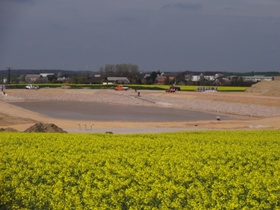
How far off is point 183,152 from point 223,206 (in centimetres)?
446

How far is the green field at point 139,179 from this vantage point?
1095cm

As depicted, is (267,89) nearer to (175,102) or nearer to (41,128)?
(175,102)

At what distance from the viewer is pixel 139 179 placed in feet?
38.4

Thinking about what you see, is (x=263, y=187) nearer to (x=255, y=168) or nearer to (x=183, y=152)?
(x=255, y=168)

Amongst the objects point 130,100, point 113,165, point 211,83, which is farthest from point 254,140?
point 211,83

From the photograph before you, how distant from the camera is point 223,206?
1064 cm

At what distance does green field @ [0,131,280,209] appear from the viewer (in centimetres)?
1095

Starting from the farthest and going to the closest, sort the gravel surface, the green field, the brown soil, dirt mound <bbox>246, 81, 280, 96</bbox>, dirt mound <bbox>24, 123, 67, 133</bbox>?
1. dirt mound <bbox>246, 81, 280, 96</bbox>
2. the gravel surface
3. the brown soil
4. dirt mound <bbox>24, 123, 67, 133</bbox>
5. the green field

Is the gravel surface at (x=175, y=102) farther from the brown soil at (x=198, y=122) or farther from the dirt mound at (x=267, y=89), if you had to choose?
the dirt mound at (x=267, y=89)

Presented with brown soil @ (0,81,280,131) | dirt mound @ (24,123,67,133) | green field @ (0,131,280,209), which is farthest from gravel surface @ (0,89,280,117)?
green field @ (0,131,280,209)

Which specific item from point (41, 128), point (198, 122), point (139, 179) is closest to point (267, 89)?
point (198, 122)

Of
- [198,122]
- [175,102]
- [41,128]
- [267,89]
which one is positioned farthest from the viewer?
[267,89]

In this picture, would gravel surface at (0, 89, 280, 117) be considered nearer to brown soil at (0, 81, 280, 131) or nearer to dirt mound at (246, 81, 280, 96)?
brown soil at (0, 81, 280, 131)

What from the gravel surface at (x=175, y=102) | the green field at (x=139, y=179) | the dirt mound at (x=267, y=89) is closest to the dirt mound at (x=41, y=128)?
the green field at (x=139, y=179)
